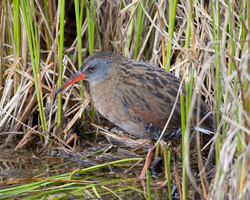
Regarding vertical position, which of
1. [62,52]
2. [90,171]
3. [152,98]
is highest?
[62,52]

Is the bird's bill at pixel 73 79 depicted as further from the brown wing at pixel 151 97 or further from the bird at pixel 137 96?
the brown wing at pixel 151 97

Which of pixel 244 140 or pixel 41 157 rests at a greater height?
pixel 244 140

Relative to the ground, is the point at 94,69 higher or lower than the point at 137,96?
higher

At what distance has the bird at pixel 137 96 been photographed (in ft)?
10.8

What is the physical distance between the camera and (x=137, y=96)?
10.9ft

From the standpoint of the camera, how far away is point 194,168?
3459mm

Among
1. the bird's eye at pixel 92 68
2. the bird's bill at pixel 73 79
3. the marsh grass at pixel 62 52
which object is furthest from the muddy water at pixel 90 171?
the bird's eye at pixel 92 68

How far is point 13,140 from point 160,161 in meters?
1.33

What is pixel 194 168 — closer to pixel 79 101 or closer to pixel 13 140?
pixel 79 101

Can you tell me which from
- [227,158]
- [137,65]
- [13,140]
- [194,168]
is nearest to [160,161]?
[194,168]

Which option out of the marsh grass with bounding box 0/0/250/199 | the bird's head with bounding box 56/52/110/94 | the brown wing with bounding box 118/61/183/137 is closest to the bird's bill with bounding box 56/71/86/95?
the bird's head with bounding box 56/52/110/94

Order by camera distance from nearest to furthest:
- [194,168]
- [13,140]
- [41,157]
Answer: [194,168] < [41,157] < [13,140]

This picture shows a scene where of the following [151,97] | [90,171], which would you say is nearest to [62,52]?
[151,97]

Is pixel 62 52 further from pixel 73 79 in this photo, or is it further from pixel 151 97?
pixel 151 97
